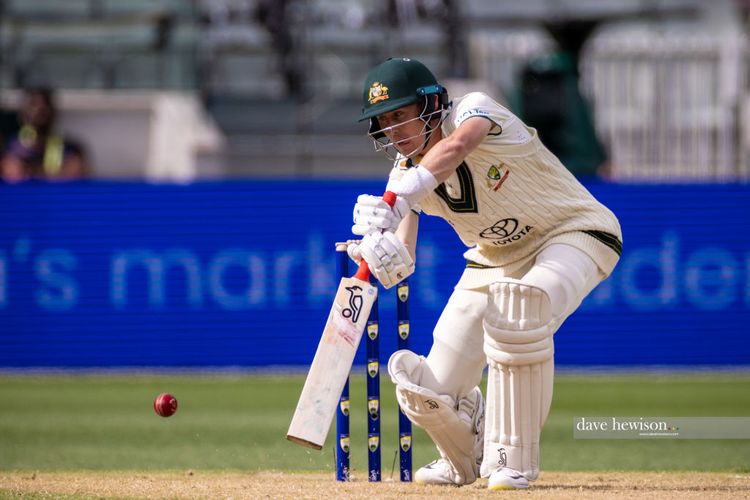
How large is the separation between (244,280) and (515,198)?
653 centimetres

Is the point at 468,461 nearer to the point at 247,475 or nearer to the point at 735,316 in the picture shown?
the point at 247,475

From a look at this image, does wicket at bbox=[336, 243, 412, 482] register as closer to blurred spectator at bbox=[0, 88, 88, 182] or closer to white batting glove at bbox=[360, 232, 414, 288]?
white batting glove at bbox=[360, 232, 414, 288]

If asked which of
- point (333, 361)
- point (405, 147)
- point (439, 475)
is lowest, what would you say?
point (439, 475)

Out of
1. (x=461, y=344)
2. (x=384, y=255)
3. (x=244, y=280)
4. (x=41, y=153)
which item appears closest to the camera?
(x=384, y=255)

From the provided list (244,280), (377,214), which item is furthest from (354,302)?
(244,280)

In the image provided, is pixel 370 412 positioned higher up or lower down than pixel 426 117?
lower down

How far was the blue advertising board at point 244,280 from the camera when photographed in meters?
11.4

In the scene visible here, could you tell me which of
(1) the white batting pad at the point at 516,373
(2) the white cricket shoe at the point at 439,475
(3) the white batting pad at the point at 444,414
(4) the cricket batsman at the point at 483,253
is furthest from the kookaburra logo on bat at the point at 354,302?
(2) the white cricket shoe at the point at 439,475

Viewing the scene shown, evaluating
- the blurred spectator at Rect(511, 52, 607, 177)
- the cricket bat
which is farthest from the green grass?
the blurred spectator at Rect(511, 52, 607, 177)

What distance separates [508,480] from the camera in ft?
16.2

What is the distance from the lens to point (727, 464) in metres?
6.64

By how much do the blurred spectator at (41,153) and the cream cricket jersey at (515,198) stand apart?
315 inches

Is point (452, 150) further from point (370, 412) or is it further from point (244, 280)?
point (244, 280)

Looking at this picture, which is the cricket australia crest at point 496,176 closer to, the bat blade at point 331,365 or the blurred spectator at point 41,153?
the bat blade at point 331,365
